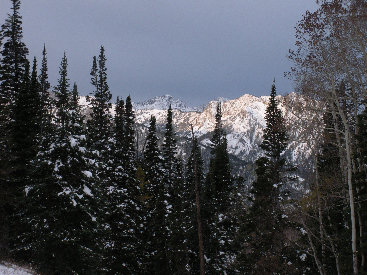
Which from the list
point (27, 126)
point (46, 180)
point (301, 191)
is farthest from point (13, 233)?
point (301, 191)

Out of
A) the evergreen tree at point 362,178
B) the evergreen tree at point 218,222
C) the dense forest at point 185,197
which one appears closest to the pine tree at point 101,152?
the dense forest at point 185,197

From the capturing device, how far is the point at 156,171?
136 feet

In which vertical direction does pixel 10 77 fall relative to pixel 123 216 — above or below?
above

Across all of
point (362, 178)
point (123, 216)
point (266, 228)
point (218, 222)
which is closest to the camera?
point (362, 178)

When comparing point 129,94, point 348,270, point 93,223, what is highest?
point 129,94

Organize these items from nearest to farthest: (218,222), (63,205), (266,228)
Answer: (63,205) < (266,228) < (218,222)

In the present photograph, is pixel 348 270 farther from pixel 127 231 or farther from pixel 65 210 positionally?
pixel 127 231

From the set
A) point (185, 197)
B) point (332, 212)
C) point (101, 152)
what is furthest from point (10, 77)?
point (332, 212)

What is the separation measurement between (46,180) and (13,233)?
730 cm

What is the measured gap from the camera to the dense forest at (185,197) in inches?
640

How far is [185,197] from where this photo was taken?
32.3m

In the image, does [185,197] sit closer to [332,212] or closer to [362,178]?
[332,212]

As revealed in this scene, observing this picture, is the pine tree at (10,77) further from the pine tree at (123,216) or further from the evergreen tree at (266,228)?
the evergreen tree at (266,228)

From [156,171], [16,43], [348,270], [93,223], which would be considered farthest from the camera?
[156,171]
